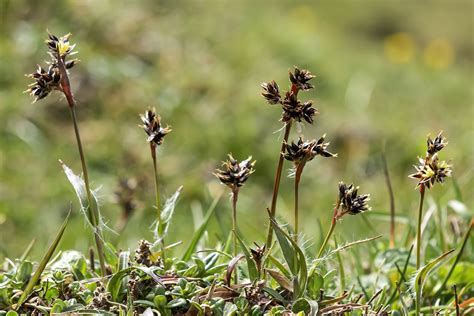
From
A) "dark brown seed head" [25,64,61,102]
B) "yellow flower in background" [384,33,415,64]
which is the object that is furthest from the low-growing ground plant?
"yellow flower in background" [384,33,415,64]

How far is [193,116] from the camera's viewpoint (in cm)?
562

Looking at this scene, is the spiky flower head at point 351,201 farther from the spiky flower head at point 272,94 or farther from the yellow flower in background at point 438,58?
the yellow flower in background at point 438,58

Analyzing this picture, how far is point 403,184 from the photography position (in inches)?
210

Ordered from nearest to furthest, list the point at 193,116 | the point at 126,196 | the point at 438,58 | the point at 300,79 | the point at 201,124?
1. the point at 300,79
2. the point at 126,196
3. the point at 201,124
4. the point at 193,116
5. the point at 438,58

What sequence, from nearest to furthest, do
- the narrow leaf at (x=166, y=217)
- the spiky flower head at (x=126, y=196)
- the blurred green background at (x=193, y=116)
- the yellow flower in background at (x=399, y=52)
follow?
the narrow leaf at (x=166, y=217)
the spiky flower head at (x=126, y=196)
the blurred green background at (x=193, y=116)
the yellow flower in background at (x=399, y=52)

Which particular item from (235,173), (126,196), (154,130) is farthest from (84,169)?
(126,196)

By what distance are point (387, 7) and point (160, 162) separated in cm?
1262

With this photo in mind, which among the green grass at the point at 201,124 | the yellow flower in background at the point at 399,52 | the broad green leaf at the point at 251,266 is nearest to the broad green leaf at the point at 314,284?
the broad green leaf at the point at 251,266

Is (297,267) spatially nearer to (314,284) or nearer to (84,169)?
(314,284)

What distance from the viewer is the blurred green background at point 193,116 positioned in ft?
14.4

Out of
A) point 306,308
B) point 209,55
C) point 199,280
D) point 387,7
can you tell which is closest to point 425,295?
point 306,308

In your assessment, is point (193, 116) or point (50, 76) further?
point (193, 116)

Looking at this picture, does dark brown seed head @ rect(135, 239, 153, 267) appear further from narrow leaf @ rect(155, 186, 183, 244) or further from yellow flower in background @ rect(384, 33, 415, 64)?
yellow flower in background @ rect(384, 33, 415, 64)

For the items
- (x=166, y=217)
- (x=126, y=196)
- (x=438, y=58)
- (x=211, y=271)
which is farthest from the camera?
(x=438, y=58)
